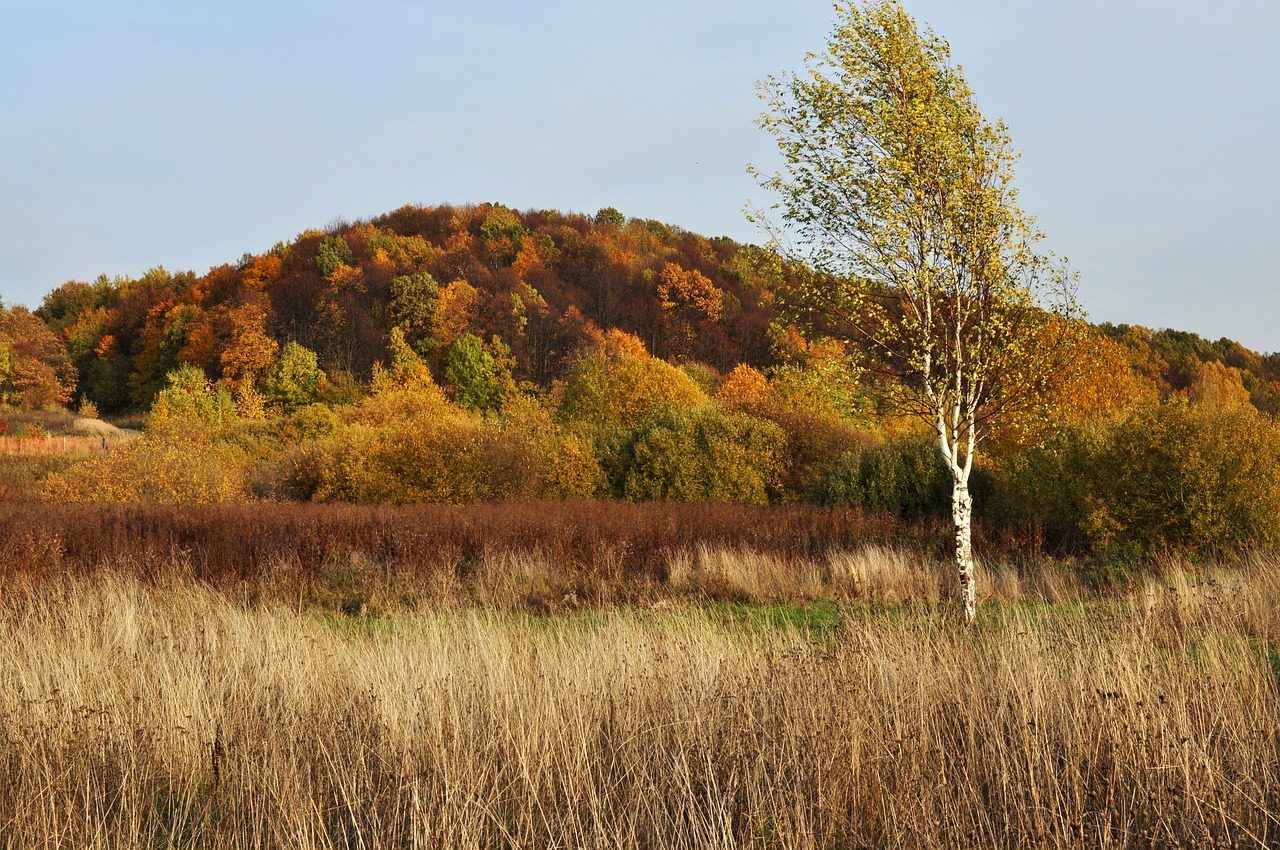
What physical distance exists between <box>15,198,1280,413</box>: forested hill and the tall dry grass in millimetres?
51442

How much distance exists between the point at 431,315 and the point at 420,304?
115 centimetres

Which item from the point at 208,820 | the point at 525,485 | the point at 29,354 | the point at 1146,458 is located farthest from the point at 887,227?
the point at 29,354

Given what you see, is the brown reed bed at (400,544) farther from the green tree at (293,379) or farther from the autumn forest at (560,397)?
the green tree at (293,379)

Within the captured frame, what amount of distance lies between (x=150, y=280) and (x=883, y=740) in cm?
9061

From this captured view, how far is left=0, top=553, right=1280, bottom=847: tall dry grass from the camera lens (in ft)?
12.4

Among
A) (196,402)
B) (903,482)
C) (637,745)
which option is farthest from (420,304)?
(637,745)

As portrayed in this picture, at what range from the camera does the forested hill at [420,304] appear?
2514 inches

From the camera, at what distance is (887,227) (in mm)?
8641

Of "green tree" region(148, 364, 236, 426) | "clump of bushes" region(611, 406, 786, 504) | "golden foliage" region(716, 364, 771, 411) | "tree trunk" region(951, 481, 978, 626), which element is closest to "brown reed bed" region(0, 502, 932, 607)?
"tree trunk" region(951, 481, 978, 626)

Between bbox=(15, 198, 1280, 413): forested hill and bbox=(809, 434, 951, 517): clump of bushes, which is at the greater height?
bbox=(15, 198, 1280, 413): forested hill

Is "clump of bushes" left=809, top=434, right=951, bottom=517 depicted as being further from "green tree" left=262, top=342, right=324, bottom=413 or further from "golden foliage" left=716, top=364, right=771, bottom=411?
"green tree" left=262, top=342, right=324, bottom=413

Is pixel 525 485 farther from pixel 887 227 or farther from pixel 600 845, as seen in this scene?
pixel 600 845

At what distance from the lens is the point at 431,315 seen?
6444cm

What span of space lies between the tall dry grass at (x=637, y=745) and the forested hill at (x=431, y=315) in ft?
169
